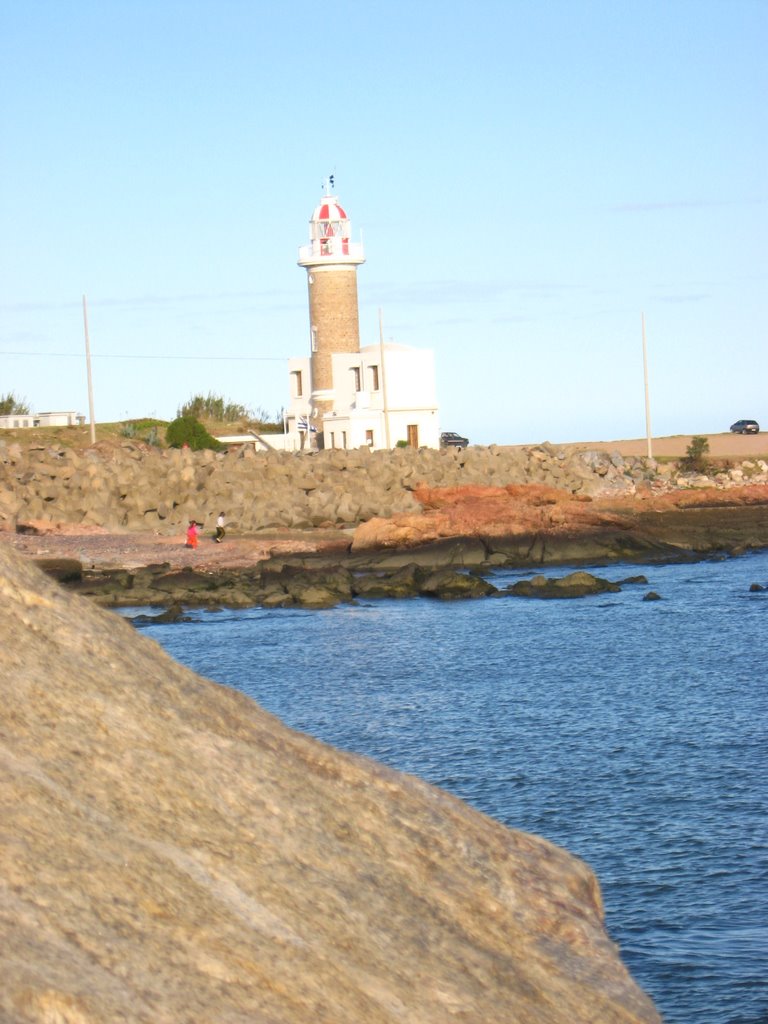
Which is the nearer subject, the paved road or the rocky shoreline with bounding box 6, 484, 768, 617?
the rocky shoreline with bounding box 6, 484, 768, 617

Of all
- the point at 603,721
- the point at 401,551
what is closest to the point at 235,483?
the point at 401,551

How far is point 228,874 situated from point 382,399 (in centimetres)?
5425

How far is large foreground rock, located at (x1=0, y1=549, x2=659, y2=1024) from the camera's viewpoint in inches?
159

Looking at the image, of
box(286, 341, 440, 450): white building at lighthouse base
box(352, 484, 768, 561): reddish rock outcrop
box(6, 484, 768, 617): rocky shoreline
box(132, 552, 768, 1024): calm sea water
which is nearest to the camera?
box(132, 552, 768, 1024): calm sea water

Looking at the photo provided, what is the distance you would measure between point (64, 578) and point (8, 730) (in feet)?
89.9

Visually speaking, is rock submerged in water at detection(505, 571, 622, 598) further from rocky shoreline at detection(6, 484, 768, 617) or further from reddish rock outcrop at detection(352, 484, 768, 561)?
reddish rock outcrop at detection(352, 484, 768, 561)

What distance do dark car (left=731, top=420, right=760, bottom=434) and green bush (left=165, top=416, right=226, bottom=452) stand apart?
105 ft

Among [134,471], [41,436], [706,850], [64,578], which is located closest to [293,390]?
[41,436]

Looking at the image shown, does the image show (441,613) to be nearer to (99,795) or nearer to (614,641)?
(614,641)

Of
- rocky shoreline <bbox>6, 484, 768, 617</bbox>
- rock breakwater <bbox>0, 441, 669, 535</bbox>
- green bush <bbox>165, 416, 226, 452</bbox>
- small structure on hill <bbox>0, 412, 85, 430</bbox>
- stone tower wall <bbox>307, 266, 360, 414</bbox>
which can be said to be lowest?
rocky shoreline <bbox>6, 484, 768, 617</bbox>

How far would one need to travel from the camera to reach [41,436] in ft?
192

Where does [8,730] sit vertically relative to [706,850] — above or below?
above

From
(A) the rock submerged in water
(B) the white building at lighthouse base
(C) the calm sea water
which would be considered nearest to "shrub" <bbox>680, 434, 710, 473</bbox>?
(B) the white building at lighthouse base

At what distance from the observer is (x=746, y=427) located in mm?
75750
